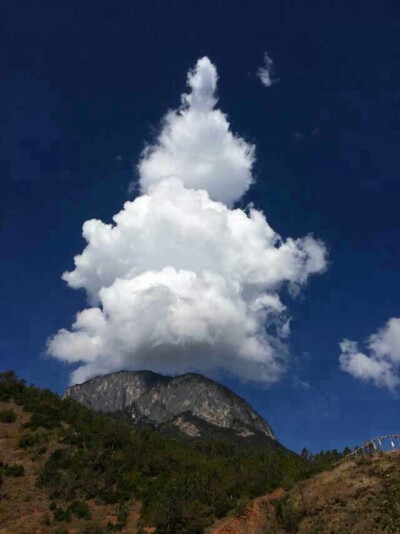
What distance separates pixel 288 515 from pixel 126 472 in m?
25.2

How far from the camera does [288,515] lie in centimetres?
2530

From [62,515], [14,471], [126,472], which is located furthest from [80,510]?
[14,471]

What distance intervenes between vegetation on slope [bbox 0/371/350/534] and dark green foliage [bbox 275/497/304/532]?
200 inches

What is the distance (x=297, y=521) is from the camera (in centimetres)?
2489

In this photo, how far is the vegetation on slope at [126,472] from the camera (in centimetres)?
3419

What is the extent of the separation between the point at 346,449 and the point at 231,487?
19.3 meters

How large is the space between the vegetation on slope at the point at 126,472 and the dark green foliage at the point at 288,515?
507 centimetres

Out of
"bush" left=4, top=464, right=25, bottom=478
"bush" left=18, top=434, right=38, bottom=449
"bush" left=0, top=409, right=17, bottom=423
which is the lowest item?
"bush" left=4, top=464, right=25, bottom=478

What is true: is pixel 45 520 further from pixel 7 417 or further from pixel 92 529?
pixel 7 417

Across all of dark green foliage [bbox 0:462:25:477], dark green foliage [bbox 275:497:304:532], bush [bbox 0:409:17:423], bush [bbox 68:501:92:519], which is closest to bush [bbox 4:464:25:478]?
dark green foliage [bbox 0:462:25:477]

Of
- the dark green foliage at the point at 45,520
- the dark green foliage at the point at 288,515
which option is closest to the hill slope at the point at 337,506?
the dark green foliage at the point at 288,515

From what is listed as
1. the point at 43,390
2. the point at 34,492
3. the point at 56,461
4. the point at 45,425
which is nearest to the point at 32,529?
the point at 34,492

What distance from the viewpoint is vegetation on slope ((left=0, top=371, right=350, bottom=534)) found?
3419 centimetres

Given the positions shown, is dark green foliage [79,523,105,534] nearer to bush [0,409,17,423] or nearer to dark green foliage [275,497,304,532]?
dark green foliage [275,497,304,532]
